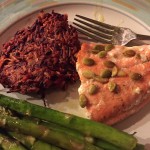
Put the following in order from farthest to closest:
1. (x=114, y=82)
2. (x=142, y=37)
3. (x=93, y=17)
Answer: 1. (x=93, y=17)
2. (x=142, y=37)
3. (x=114, y=82)

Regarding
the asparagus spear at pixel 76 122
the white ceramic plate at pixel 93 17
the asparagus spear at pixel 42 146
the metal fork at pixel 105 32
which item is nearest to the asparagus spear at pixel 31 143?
the asparagus spear at pixel 42 146

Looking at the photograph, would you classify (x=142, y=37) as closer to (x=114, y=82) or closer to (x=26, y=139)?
(x=114, y=82)

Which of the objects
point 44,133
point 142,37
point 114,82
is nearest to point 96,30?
point 142,37

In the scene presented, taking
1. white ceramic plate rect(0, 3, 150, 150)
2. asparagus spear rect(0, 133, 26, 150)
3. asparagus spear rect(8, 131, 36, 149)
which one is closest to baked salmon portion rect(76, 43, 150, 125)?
white ceramic plate rect(0, 3, 150, 150)

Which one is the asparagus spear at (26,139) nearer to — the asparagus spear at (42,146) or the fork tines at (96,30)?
the asparagus spear at (42,146)

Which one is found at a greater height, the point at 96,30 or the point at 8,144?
the point at 96,30

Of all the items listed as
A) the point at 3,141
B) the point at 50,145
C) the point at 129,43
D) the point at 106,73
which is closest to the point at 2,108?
the point at 3,141
